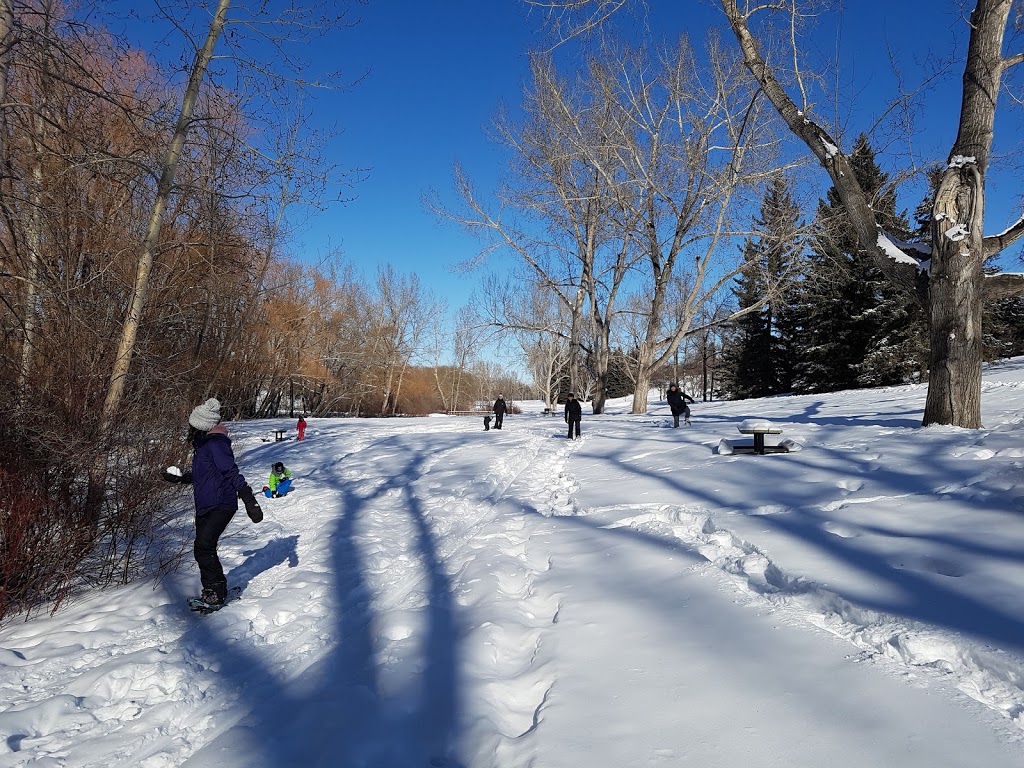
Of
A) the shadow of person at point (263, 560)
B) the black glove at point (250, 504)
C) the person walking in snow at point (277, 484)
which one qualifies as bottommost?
the shadow of person at point (263, 560)

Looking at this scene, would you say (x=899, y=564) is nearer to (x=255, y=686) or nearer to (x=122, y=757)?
(x=255, y=686)

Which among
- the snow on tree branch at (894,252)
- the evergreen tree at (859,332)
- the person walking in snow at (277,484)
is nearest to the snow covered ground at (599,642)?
the person walking in snow at (277,484)

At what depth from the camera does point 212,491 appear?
469 cm

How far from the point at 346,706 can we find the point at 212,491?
2546 millimetres

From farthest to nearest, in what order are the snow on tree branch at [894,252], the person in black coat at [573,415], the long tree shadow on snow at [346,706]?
1. the person in black coat at [573,415]
2. the snow on tree branch at [894,252]
3. the long tree shadow on snow at [346,706]

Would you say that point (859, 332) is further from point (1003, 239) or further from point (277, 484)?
point (277, 484)

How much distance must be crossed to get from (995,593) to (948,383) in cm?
575

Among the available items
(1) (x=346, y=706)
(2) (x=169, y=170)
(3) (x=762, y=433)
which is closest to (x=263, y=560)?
(1) (x=346, y=706)

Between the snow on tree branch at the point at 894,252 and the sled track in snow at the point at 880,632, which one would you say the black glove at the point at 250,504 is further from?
the snow on tree branch at the point at 894,252

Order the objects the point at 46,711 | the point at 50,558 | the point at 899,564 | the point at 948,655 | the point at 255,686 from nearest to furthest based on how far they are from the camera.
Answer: the point at 948,655
the point at 46,711
the point at 255,686
the point at 899,564
the point at 50,558

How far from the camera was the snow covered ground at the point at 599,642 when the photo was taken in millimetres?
2340

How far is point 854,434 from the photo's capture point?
8.93 m

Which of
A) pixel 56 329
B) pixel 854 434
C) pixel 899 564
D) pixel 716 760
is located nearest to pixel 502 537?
pixel 899 564

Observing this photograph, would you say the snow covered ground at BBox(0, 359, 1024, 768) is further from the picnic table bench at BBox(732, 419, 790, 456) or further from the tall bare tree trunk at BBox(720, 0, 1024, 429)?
the picnic table bench at BBox(732, 419, 790, 456)
